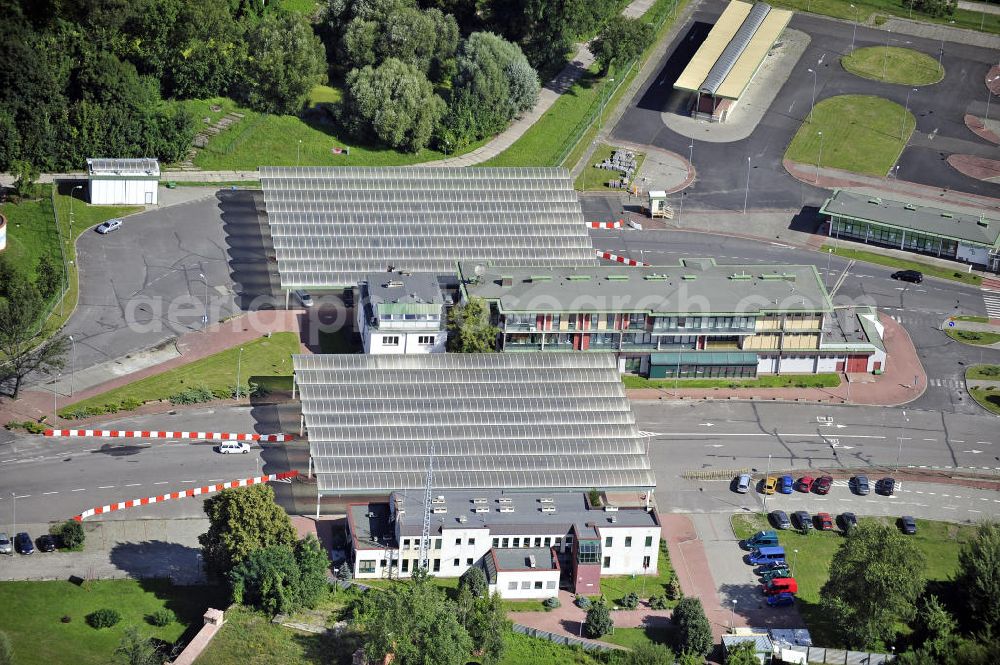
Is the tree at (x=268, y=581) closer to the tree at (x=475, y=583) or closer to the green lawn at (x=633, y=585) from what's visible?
the tree at (x=475, y=583)

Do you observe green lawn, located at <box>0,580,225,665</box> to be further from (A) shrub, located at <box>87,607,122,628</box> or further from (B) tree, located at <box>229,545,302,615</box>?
(B) tree, located at <box>229,545,302,615</box>

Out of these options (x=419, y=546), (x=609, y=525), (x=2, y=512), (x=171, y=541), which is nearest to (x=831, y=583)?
(x=609, y=525)

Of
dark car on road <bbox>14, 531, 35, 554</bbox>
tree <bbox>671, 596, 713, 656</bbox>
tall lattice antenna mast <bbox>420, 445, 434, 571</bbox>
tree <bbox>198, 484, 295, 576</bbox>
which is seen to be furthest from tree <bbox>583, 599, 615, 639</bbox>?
dark car on road <bbox>14, 531, 35, 554</bbox>

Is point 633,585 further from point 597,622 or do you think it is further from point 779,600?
point 779,600

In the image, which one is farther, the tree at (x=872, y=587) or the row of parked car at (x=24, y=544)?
the row of parked car at (x=24, y=544)

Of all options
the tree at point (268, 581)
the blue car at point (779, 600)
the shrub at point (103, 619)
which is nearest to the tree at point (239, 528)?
the tree at point (268, 581)

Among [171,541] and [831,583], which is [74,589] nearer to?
[171,541]

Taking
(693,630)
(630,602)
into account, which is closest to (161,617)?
(630,602)
